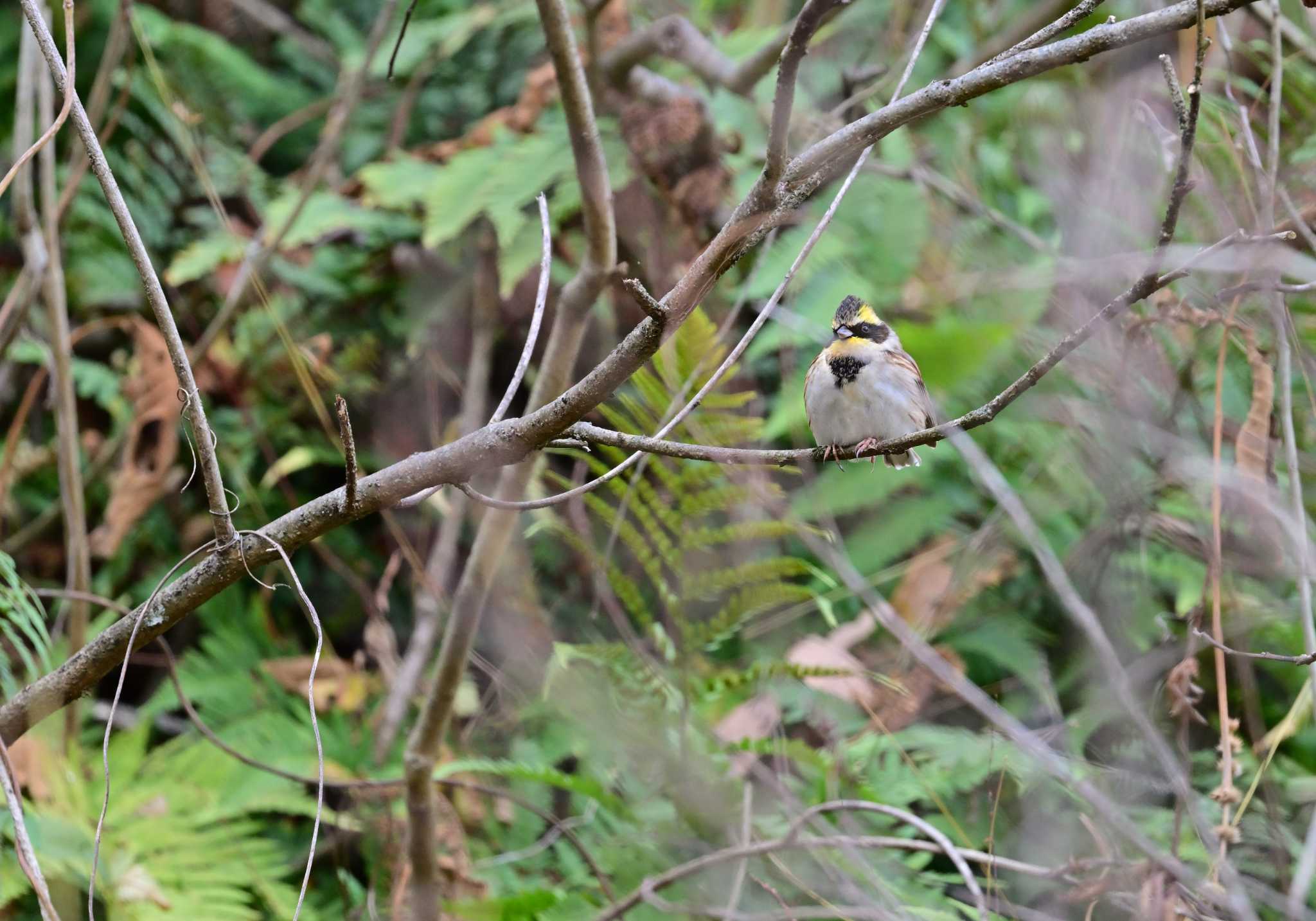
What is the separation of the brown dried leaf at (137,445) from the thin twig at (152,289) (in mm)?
2604

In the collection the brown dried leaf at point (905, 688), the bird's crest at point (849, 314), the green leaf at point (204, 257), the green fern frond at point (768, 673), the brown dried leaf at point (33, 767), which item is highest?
the green leaf at point (204, 257)

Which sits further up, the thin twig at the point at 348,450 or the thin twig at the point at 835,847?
the thin twig at the point at 348,450

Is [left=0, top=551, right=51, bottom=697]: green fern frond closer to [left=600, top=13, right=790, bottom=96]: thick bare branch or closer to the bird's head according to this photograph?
the bird's head

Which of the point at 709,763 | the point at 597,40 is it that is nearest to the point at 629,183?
the point at 597,40

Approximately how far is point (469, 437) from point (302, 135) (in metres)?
4.41

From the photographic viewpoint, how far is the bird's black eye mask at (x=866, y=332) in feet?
11.9

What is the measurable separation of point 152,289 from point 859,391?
208 cm

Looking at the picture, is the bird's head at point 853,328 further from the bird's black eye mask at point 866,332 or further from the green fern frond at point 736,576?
the green fern frond at point 736,576

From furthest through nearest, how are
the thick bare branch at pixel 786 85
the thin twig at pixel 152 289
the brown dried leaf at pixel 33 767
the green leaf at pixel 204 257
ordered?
the green leaf at pixel 204 257 < the brown dried leaf at pixel 33 767 < the thin twig at pixel 152 289 < the thick bare branch at pixel 786 85

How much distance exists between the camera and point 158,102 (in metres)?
5.28

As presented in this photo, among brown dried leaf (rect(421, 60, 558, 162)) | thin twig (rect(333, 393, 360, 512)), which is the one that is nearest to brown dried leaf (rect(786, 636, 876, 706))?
thin twig (rect(333, 393, 360, 512))

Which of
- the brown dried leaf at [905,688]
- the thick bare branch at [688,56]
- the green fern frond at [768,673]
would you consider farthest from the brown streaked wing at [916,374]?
the thick bare branch at [688,56]

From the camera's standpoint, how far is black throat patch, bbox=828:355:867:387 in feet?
11.3

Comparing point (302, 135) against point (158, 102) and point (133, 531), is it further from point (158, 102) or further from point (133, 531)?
point (133, 531)
